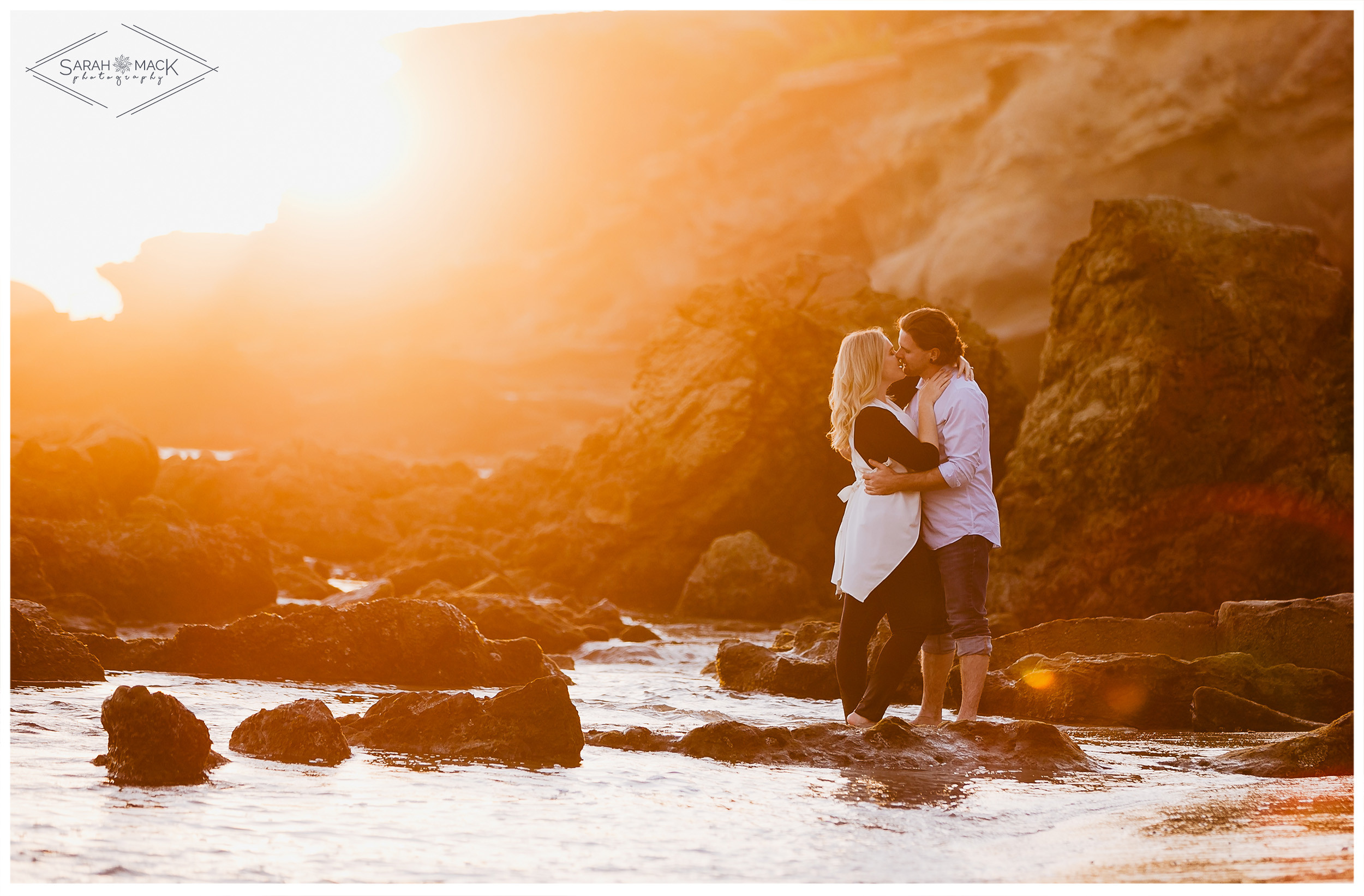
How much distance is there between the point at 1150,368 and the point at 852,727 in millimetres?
6546

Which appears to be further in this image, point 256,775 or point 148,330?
point 148,330

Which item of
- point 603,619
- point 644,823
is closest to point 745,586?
point 603,619

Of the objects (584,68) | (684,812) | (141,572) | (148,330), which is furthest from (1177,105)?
(684,812)

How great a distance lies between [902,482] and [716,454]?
32.1ft

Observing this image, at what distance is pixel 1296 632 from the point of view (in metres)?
7.59

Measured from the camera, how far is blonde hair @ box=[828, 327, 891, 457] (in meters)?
5.82

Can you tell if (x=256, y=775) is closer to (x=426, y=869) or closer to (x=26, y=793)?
(x=26, y=793)

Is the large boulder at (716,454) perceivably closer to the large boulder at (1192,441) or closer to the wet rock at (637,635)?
the large boulder at (1192,441)

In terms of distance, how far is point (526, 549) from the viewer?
1602 centimetres

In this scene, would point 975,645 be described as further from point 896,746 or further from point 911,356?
point 911,356

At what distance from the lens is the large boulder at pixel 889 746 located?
17.4 feet

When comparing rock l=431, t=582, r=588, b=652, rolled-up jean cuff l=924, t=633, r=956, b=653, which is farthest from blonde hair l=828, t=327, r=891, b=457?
rock l=431, t=582, r=588, b=652

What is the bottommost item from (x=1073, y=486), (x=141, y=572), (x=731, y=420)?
(x=141, y=572)

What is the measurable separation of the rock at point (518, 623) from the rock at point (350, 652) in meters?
1.72
